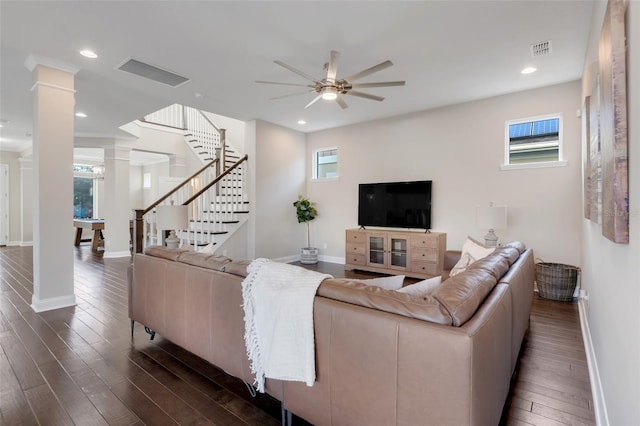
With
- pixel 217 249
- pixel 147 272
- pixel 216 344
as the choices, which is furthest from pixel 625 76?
pixel 217 249

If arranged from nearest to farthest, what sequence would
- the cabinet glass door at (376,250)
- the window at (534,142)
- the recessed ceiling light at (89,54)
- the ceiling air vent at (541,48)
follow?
the ceiling air vent at (541,48) → the recessed ceiling light at (89,54) → the window at (534,142) → the cabinet glass door at (376,250)

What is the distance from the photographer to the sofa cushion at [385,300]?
1.24 m

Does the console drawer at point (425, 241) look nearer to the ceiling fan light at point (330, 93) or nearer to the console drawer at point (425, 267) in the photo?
the console drawer at point (425, 267)

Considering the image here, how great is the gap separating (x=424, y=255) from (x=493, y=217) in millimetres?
1268

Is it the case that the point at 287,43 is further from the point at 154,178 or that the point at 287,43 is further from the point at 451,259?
the point at 154,178

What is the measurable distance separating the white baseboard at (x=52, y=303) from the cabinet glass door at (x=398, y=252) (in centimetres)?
454

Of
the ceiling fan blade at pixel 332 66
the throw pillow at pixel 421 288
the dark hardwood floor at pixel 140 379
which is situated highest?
the ceiling fan blade at pixel 332 66

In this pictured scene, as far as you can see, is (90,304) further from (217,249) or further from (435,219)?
(435,219)

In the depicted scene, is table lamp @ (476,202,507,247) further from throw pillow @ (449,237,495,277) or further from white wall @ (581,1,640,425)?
white wall @ (581,1,640,425)

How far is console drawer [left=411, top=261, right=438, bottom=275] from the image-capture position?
4957mm

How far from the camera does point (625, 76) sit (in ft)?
3.88

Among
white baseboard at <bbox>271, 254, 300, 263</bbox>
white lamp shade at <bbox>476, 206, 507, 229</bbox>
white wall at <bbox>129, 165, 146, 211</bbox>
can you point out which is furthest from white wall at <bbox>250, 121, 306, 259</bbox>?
white wall at <bbox>129, 165, 146, 211</bbox>

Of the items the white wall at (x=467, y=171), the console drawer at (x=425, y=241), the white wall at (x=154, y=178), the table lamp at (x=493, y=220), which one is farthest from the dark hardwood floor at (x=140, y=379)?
the white wall at (x=154, y=178)

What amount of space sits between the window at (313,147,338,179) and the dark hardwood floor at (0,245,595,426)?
448 centimetres
